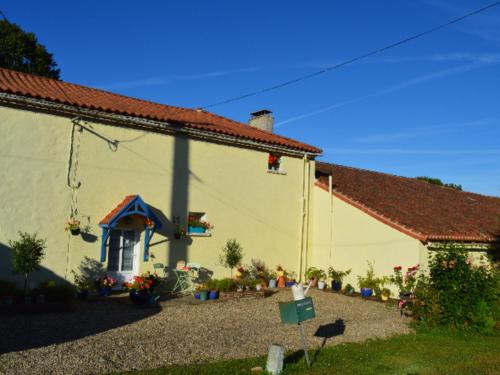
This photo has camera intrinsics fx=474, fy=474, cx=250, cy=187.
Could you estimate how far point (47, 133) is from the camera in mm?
12234

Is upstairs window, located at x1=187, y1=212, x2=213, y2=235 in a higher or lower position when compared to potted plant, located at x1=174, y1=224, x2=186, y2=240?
higher

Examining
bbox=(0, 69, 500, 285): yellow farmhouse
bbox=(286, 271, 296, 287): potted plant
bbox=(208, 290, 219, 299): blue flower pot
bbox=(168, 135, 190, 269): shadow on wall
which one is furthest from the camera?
bbox=(286, 271, 296, 287): potted plant

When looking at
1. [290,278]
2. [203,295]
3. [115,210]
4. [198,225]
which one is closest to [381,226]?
[290,278]

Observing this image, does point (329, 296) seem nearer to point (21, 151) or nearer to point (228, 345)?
point (228, 345)

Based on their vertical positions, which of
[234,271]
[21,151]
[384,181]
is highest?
[384,181]

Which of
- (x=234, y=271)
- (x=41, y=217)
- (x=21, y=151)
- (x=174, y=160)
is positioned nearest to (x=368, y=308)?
(x=234, y=271)

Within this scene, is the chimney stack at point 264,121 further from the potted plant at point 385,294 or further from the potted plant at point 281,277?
the potted plant at point 385,294

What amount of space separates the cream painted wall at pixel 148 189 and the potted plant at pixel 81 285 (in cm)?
31

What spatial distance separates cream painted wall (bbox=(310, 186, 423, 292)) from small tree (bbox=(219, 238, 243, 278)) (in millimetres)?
3563

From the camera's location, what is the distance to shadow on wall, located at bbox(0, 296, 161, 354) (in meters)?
8.02

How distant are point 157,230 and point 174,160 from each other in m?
2.23

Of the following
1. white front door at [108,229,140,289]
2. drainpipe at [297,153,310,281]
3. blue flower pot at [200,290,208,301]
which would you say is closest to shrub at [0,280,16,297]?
white front door at [108,229,140,289]

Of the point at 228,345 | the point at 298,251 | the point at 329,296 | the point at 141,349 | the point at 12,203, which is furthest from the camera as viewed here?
the point at 298,251

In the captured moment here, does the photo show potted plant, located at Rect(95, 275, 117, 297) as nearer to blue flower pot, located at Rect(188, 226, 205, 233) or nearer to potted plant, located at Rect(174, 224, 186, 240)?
potted plant, located at Rect(174, 224, 186, 240)
